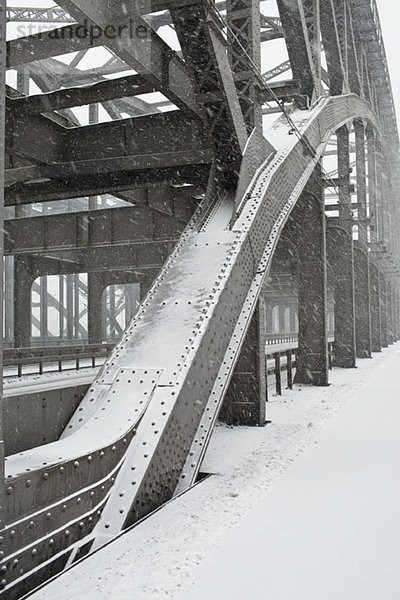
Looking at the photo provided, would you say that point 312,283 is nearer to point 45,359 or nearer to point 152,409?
point 45,359

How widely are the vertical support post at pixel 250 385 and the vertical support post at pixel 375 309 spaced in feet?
81.3

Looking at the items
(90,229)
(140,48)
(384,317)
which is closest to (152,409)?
(140,48)

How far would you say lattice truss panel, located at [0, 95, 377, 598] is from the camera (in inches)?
150

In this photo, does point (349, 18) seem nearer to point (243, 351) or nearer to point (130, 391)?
point (243, 351)

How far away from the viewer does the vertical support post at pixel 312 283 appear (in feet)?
49.4

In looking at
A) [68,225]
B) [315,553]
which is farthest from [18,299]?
[315,553]

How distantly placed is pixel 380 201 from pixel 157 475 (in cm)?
3807

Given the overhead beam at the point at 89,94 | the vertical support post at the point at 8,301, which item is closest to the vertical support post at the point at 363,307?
the overhead beam at the point at 89,94

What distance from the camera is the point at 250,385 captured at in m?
9.46

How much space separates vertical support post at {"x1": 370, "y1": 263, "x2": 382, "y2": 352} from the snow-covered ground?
26262 millimetres

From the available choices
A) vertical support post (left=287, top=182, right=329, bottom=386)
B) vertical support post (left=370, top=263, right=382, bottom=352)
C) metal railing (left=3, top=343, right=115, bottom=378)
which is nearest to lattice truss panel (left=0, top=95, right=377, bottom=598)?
vertical support post (left=287, top=182, right=329, bottom=386)

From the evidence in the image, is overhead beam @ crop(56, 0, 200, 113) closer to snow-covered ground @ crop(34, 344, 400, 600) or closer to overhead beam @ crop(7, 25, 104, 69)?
overhead beam @ crop(7, 25, 104, 69)

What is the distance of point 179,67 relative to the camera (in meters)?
8.52

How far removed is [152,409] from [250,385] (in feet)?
14.3
